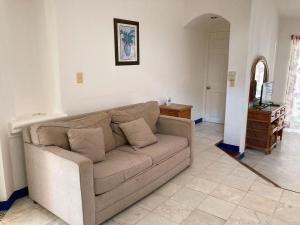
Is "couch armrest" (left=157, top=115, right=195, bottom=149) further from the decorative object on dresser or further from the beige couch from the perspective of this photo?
the decorative object on dresser

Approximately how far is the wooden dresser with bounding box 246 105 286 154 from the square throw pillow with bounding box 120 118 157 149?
226 cm

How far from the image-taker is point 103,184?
2.18m

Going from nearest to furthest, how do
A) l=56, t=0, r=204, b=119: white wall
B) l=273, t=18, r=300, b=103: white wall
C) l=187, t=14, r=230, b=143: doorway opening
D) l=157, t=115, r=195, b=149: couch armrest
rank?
1. l=56, t=0, r=204, b=119: white wall
2. l=157, t=115, r=195, b=149: couch armrest
3. l=187, t=14, r=230, b=143: doorway opening
4. l=273, t=18, r=300, b=103: white wall

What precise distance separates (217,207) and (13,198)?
85.7 inches

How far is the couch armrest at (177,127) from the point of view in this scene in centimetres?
335

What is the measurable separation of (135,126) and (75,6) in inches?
63.3

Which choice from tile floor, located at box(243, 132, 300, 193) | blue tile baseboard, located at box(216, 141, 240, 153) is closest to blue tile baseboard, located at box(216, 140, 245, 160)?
blue tile baseboard, located at box(216, 141, 240, 153)

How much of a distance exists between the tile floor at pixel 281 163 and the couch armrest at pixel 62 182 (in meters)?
2.80

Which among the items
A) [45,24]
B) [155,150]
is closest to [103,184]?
[155,150]

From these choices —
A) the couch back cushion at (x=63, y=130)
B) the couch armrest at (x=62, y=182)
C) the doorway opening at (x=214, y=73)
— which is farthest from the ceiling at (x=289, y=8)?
the couch armrest at (x=62, y=182)

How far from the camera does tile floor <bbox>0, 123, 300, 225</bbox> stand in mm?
2363

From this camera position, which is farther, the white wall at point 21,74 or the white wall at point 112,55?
the white wall at point 112,55

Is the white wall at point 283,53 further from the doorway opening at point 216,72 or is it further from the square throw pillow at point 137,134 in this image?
the square throw pillow at point 137,134

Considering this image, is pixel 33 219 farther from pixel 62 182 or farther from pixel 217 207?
pixel 217 207
